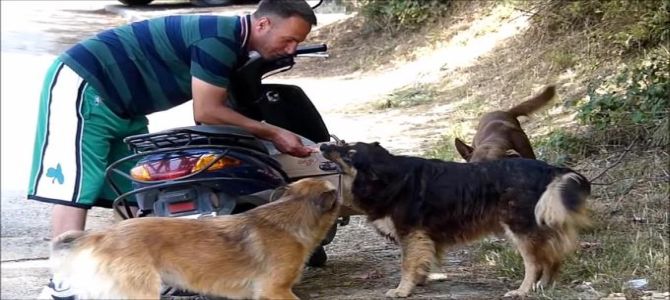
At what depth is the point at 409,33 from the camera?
17188 millimetres

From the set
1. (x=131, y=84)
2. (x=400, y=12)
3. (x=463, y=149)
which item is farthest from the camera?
(x=400, y=12)

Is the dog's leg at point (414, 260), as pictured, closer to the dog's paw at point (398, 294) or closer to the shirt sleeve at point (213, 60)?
the dog's paw at point (398, 294)

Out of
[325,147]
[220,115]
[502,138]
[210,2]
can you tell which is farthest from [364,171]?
[210,2]

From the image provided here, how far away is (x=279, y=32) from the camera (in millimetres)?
5145

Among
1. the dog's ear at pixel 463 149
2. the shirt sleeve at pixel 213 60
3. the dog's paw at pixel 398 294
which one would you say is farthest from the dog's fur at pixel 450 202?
the dog's ear at pixel 463 149

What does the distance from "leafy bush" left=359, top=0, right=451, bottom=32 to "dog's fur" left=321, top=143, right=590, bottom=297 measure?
11.8 m

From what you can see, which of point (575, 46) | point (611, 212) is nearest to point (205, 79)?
point (611, 212)

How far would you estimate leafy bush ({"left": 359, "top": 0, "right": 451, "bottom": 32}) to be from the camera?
17.0 meters

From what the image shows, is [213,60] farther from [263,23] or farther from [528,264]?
[528,264]

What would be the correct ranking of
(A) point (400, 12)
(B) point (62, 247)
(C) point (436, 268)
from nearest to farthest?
(B) point (62, 247)
(C) point (436, 268)
(A) point (400, 12)

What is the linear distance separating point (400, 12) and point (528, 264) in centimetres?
1248

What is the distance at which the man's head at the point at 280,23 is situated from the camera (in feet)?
16.8

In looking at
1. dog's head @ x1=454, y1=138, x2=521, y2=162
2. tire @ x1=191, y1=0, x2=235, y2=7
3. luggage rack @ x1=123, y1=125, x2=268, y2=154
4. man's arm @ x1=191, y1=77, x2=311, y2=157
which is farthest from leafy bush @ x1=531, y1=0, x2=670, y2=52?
tire @ x1=191, y1=0, x2=235, y2=7

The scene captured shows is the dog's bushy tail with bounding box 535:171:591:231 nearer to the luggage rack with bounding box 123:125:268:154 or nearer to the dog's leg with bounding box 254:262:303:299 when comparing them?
the dog's leg with bounding box 254:262:303:299
